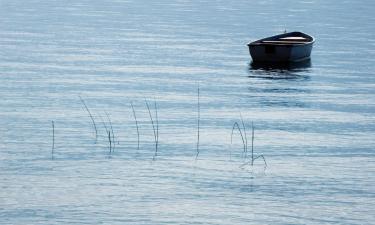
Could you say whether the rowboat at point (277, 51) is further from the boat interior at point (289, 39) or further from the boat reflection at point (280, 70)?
the boat interior at point (289, 39)

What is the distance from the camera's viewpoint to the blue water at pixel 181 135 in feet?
96.9

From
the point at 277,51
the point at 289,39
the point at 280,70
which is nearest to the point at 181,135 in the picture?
the point at 280,70

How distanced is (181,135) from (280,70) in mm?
28727

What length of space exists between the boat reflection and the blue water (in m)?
0.19

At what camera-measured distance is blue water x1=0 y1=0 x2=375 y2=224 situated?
2955 cm

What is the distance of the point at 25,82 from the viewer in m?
57.1

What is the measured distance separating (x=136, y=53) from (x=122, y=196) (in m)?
48.6

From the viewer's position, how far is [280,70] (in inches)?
2702

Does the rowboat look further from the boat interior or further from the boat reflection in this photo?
the boat interior

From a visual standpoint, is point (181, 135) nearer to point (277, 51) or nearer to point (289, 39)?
point (277, 51)

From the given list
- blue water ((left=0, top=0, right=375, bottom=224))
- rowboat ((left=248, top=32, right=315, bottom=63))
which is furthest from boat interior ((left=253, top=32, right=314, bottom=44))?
blue water ((left=0, top=0, right=375, bottom=224))

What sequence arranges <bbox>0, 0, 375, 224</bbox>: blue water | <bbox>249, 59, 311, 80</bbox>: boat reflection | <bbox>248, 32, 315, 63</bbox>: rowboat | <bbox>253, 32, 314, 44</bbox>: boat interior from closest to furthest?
<bbox>0, 0, 375, 224</bbox>: blue water < <bbox>249, 59, 311, 80</bbox>: boat reflection < <bbox>248, 32, 315, 63</bbox>: rowboat < <bbox>253, 32, 314, 44</bbox>: boat interior

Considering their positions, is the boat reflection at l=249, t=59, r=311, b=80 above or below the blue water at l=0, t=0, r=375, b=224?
below

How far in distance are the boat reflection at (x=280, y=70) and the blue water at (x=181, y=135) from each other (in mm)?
194
